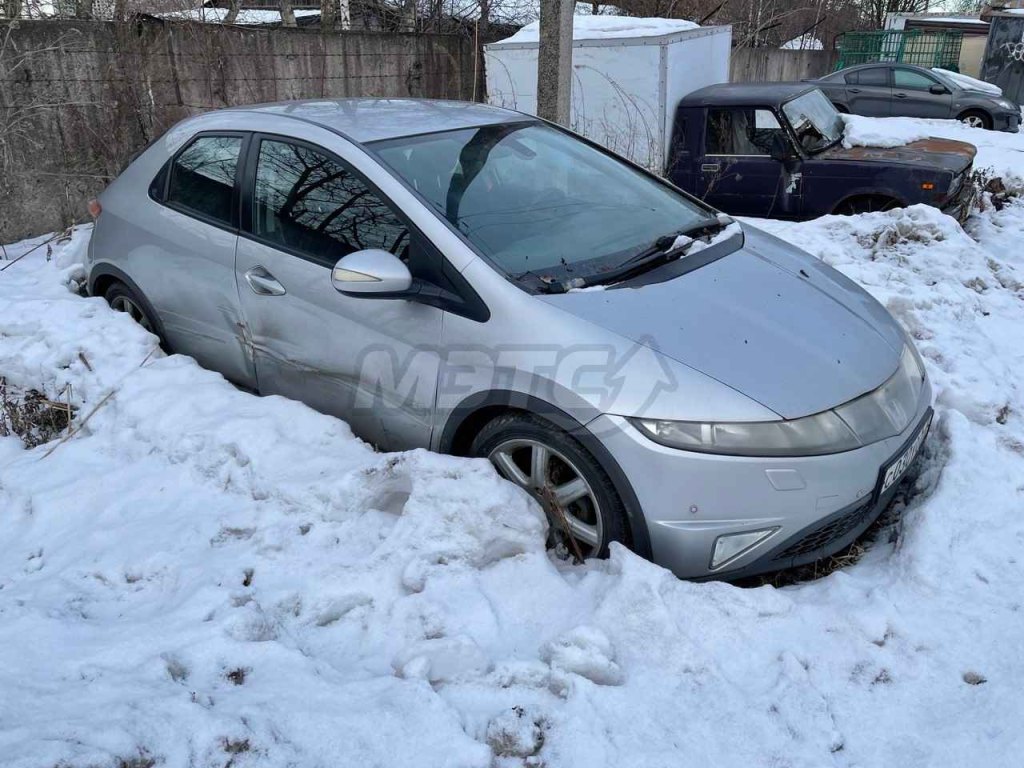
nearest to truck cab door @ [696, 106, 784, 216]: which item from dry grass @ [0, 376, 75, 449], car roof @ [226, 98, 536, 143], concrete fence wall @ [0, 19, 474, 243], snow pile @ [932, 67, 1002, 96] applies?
car roof @ [226, 98, 536, 143]

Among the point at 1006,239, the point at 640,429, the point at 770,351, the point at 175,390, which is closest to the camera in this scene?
the point at 640,429

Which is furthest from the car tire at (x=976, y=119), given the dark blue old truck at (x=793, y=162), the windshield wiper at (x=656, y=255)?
the windshield wiper at (x=656, y=255)

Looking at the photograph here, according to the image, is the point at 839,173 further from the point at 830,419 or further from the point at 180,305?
the point at 180,305

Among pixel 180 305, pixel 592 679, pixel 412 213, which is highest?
pixel 412 213

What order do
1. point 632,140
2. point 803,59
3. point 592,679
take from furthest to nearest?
point 803,59 → point 632,140 → point 592,679

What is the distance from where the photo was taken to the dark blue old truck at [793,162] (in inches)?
269

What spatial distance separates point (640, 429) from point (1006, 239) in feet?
19.1

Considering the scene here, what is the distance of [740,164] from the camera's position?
755cm

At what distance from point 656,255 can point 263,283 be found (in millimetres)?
1645

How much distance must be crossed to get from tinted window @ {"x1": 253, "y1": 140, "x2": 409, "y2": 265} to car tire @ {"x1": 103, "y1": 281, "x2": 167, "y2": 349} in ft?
3.20

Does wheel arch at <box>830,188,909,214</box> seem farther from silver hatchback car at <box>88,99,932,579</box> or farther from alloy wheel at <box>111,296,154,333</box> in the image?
alloy wheel at <box>111,296,154,333</box>

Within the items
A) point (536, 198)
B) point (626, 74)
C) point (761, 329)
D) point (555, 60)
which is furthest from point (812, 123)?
point (761, 329)

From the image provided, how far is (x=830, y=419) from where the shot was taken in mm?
2762

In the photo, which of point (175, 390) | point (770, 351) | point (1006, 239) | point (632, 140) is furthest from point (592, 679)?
point (632, 140)
